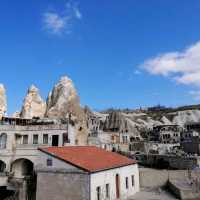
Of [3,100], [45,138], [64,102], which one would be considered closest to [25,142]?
[45,138]

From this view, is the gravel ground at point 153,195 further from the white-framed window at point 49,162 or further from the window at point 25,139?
the window at point 25,139

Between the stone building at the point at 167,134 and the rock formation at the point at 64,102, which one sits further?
the stone building at the point at 167,134

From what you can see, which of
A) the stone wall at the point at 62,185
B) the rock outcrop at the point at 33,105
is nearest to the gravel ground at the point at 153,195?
the stone wall at the point at 62,185

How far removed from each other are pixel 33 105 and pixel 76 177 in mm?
71855

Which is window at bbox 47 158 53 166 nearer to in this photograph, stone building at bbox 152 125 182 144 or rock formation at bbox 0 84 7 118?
rock formation at bbox 0 84 7 118

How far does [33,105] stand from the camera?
92.1 metres

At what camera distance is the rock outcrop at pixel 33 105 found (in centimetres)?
9019

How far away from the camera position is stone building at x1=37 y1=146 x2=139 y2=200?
76.1 ft

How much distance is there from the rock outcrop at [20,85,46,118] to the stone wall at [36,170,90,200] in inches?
2565

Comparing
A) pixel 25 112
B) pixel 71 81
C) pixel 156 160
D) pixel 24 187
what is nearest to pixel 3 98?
pixel 25 112

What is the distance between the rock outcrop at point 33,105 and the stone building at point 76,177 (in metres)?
64.2

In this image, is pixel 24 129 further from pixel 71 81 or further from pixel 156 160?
pixel 71 81

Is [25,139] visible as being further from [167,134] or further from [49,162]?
[167,134]

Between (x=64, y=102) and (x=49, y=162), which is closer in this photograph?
(x=49, y=162)
